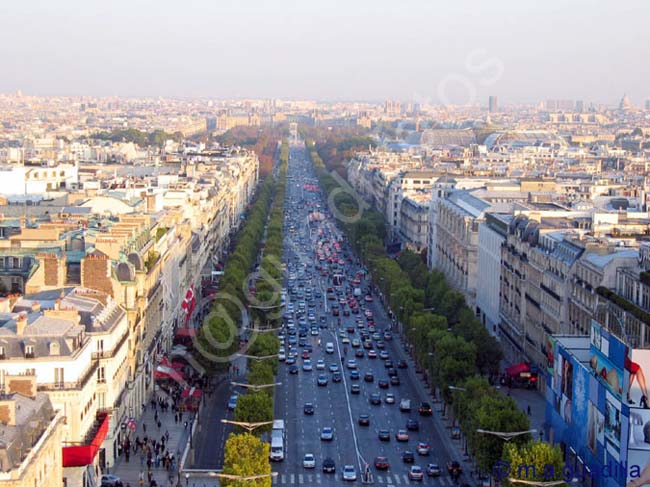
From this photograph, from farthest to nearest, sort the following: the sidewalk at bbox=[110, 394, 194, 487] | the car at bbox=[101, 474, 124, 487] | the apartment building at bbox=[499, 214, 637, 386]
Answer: the apartment building at bbox=[499, 214, 637, 386], the sidewalk at bbox=[110, 394, 194, 487], the car at bbox=[101, 474, 124, 487]

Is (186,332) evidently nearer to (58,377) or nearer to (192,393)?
(192,393)

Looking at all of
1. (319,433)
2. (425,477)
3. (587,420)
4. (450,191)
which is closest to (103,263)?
(319,433)

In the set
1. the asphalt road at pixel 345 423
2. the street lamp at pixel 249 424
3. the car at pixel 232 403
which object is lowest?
the asphalt road at pixel 345 423

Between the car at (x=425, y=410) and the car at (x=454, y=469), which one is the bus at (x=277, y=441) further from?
the car at (x=425, y=410)

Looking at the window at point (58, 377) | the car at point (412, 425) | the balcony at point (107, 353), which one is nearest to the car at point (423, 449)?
the car at point (412, 425)

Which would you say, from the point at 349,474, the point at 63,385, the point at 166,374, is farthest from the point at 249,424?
the point at 166,374

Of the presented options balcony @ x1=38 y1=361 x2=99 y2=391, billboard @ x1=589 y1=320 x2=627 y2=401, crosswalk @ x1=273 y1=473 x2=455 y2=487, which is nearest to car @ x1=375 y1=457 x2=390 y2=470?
crosswalk @ x1=273 y1=473 x2=455 y2=487

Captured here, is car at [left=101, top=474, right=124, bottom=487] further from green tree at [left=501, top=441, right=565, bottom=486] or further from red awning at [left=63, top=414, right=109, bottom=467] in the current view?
green tree at [left=501, top=441, right=565, bottom=486]
